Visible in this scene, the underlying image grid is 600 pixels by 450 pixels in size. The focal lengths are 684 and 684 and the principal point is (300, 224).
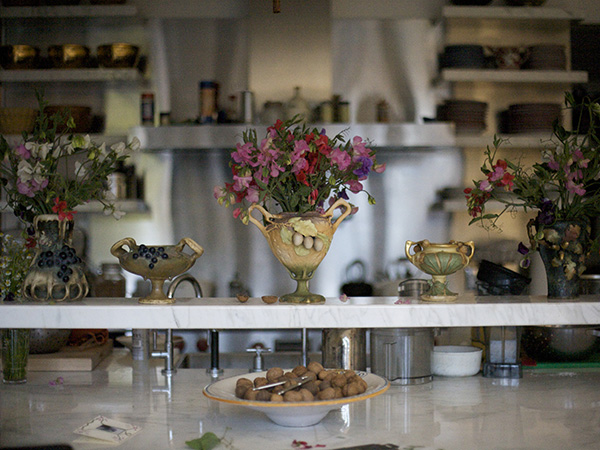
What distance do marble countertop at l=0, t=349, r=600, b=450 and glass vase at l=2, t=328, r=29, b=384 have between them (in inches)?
1.4

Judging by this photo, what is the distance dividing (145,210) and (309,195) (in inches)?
102

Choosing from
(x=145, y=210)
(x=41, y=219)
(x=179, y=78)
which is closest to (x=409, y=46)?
(x=179, y=78)

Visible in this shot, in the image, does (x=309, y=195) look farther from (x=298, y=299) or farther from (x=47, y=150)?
(x=47, y=150)

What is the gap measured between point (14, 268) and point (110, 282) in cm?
212

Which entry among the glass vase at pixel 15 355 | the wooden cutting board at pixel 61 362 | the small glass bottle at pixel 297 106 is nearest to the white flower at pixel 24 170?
the glass vase at pixel 15 355

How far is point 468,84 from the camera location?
171 inches

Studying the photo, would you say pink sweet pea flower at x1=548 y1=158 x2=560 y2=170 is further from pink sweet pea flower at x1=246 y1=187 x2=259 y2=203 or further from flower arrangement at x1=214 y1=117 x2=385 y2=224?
pink sweet pea flower at x1=246 y1=187 x2=259 y2=203

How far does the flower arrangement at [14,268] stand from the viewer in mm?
1990

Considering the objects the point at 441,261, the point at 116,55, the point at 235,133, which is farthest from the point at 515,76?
the point at 441,261

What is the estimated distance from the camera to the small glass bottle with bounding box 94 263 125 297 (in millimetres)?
4125

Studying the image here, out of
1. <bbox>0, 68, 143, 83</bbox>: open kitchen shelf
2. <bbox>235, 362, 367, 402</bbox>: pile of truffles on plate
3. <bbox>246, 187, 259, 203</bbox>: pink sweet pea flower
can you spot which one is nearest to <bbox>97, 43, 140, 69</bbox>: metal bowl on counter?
<bbox>0, 68, 143, 83</bbox>: open kitchen shelf

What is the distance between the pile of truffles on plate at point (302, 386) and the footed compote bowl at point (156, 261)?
0.36 meters

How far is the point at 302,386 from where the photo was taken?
1.67 meters

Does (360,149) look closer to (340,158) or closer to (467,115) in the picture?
(340,158)
